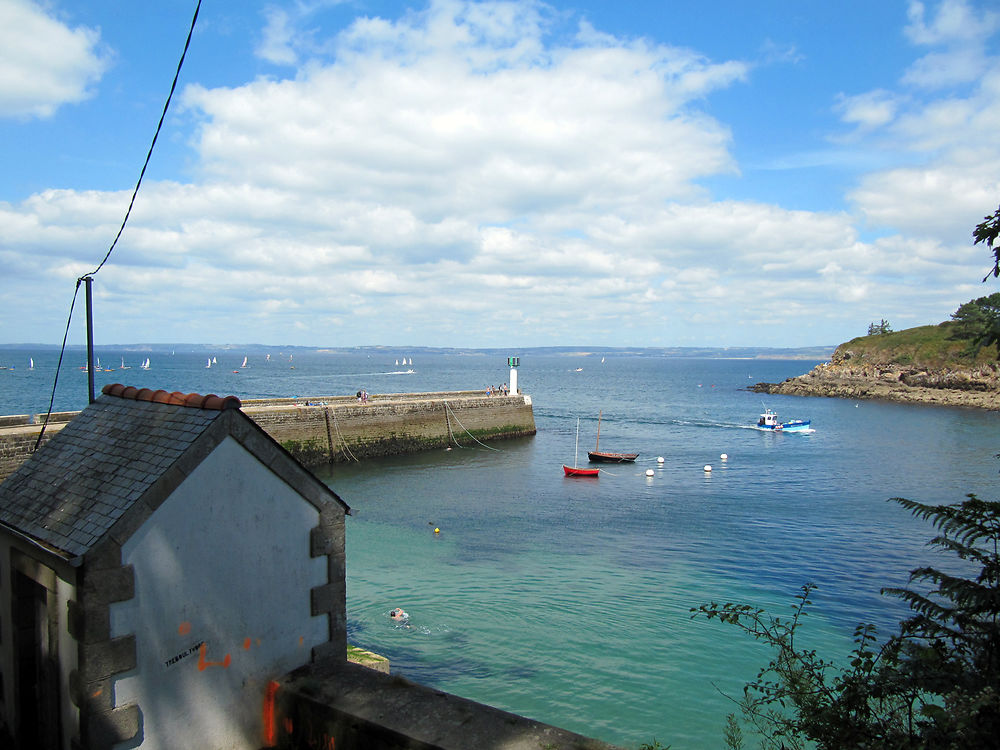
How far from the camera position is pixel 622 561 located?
22.8m

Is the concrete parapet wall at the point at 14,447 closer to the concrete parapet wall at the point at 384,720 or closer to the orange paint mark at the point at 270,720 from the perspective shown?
the orange paint mark at the point at 270,720

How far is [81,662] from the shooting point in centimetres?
571

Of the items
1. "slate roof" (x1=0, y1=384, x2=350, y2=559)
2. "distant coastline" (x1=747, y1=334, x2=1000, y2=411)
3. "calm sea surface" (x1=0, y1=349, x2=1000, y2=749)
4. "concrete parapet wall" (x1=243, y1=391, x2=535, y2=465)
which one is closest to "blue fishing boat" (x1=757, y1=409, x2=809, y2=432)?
"calm sea surface" (x1=0, y1=349, x2=1000, y2=749)

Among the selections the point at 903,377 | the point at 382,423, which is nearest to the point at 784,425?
the point at 382,423

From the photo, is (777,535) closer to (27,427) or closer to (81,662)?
(81,662)

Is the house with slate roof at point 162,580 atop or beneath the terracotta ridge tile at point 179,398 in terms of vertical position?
beneath

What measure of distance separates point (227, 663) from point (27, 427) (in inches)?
1083

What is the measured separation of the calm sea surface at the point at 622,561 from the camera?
1438 centimetres

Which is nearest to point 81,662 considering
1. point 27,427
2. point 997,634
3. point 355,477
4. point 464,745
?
point 464,745

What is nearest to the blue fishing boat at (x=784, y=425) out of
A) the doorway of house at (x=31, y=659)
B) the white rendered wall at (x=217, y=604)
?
the white rendered wall at (x=217, y=604)

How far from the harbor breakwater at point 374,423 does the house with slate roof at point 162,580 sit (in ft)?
81.6

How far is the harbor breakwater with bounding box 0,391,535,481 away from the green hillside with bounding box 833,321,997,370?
256 feet

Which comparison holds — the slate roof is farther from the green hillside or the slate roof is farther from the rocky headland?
the green hillside

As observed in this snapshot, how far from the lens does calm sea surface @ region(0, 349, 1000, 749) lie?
47.2ft
